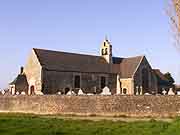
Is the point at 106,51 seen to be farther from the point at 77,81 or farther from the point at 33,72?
the point at 33,72

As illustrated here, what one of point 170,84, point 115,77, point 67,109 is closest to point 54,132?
point 67,109

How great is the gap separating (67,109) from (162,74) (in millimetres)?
30819

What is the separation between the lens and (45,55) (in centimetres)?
4600

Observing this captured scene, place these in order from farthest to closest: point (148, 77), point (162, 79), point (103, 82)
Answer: point (162, 79) → point (148, 77) → point (103, 82)

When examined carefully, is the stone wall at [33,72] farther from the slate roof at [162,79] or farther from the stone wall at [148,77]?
the slate roof at [162,79]

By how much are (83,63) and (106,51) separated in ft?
21.4

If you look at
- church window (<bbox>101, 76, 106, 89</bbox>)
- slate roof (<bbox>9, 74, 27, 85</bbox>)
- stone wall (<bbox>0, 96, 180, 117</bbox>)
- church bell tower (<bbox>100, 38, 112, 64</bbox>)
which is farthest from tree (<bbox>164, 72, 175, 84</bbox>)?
stone wall (<bbox>0, 96, 180, 117</bbox>)

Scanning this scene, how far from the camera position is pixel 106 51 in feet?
177

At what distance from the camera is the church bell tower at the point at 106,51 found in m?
53.5

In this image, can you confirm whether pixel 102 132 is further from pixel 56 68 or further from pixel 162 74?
pixel 162 74

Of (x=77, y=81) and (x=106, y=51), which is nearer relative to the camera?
(x=77, y=81)

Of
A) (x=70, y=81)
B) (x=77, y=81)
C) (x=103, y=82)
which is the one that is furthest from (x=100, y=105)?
(x=103, y=82)

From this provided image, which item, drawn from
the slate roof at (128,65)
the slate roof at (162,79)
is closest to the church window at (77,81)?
the slate roof at (128,65)

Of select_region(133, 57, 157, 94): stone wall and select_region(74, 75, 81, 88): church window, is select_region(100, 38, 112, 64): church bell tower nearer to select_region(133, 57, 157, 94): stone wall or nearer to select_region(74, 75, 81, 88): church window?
select_region(133, 57, 157, 94): stone wall
